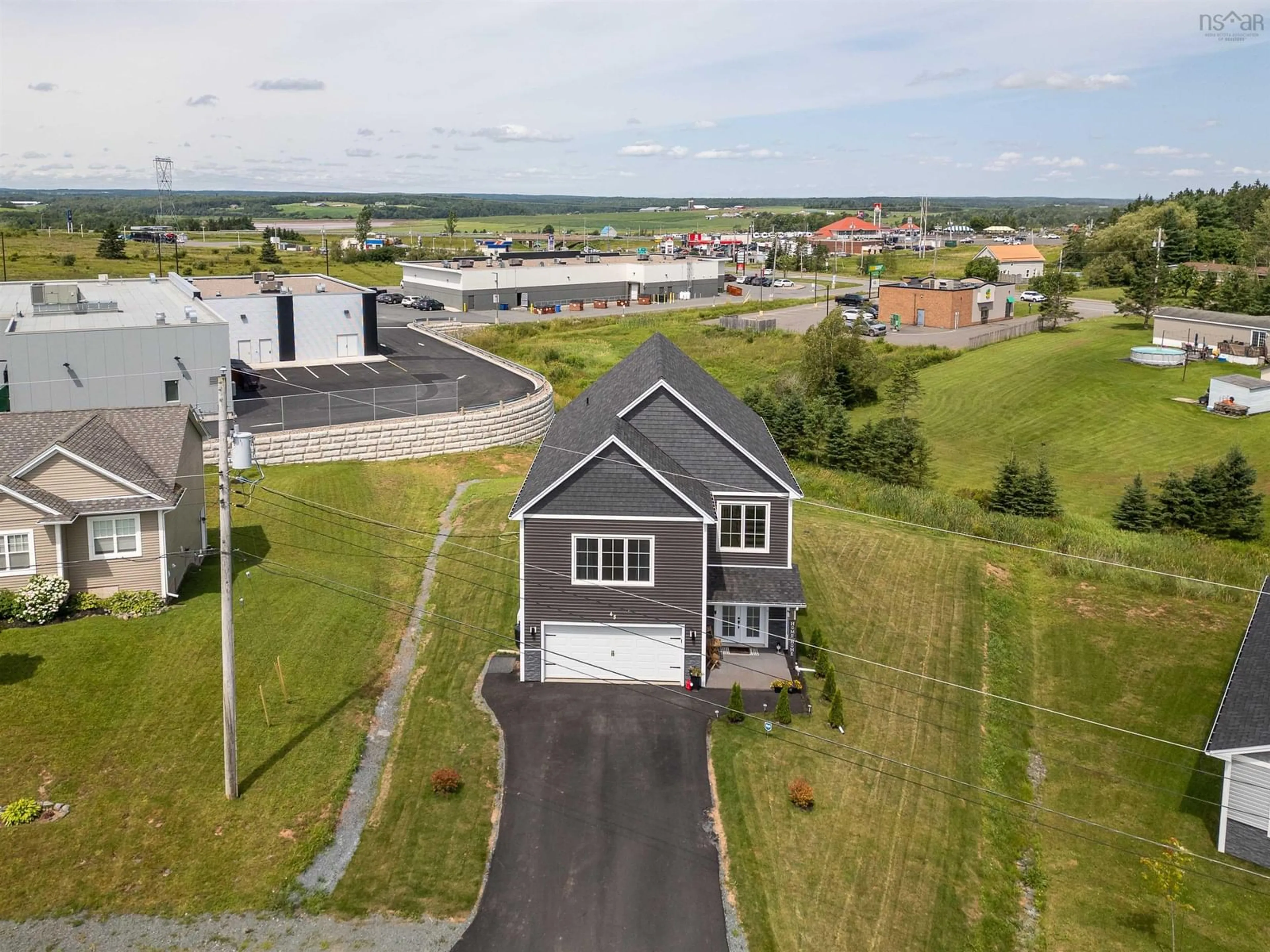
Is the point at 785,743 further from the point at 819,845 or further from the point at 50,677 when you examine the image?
the point at 50,677

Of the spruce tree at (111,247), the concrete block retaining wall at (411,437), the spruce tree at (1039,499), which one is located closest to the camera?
the concrete block retaining wall at (411,437)

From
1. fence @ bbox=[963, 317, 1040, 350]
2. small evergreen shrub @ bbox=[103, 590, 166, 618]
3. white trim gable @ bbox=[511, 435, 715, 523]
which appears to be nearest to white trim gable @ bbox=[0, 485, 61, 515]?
small evergreen shrub @ bbox=[103, 590, 166, 618]

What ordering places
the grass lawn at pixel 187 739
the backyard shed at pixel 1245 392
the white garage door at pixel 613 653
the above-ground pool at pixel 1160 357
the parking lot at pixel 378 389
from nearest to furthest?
the grass lawn at pixel 187 739, the white garage door at pixel 613 653, the parking lot at pixel 378 389, the backyard shed at pixel 1245 392, the above-ground pool at pixel 1160 357

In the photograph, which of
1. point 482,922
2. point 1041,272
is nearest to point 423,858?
point 482,922

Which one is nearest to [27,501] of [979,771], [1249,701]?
[979,771]

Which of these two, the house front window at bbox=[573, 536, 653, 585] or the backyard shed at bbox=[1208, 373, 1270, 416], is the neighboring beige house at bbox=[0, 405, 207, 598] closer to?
the house front window at bbox=[573, 536, 653, 585]

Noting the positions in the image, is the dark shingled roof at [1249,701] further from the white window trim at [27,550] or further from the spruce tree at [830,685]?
the white window trim at [27,550]

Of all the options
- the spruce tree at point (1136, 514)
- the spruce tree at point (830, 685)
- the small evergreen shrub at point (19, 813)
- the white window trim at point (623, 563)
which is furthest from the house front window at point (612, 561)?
the spruce tree at point (1136, 514)
